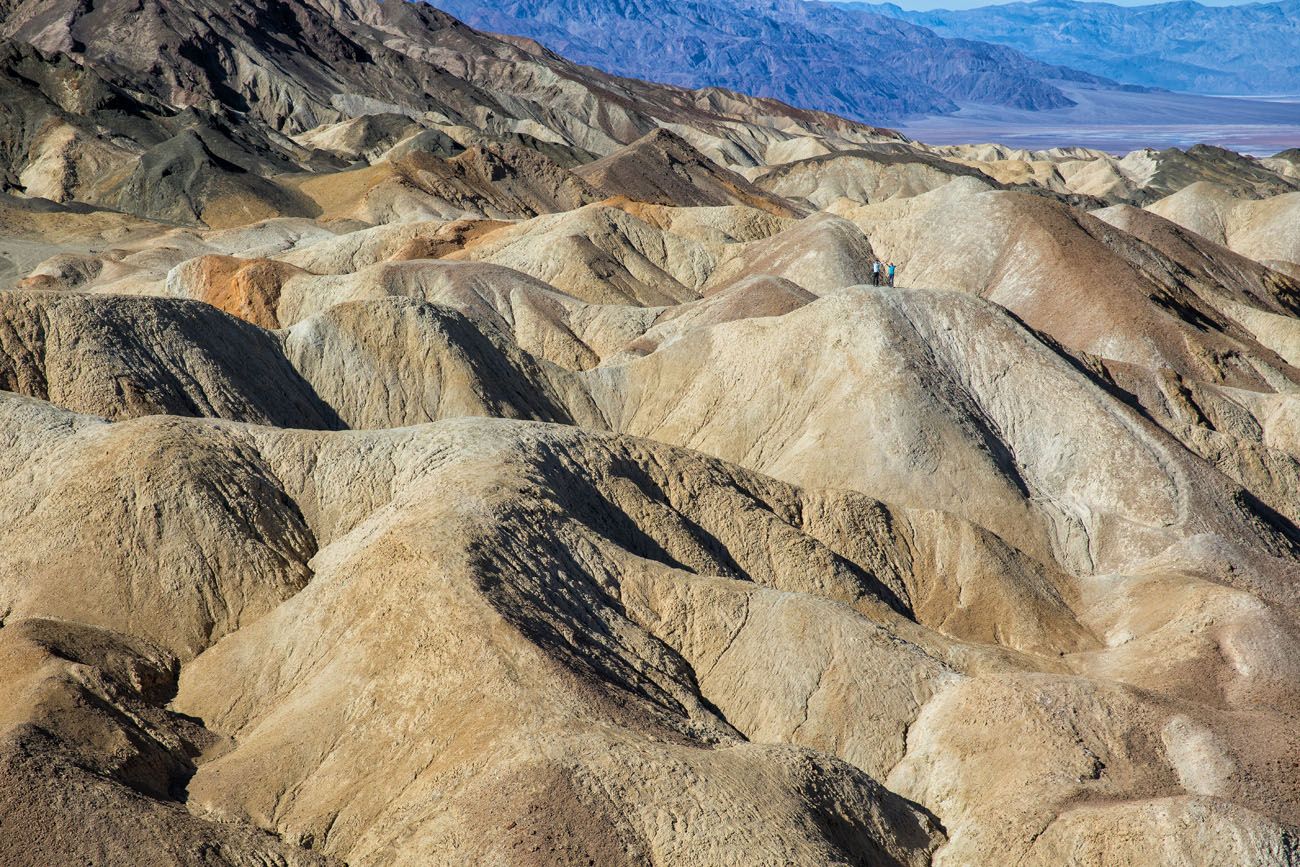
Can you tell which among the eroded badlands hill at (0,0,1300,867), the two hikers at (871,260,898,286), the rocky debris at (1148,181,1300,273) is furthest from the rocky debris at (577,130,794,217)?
the eroded badlands hill at (0,0,1300,867)

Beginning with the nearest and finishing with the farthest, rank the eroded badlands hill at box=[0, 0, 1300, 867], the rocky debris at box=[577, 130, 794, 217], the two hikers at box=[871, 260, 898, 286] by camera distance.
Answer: the eroded badlands hill at box=[0, 0, 1300, 867] < the two hikers at box=[871, 260, 898, 286] < the rocky debris at box=[577, 130, 794, 217]

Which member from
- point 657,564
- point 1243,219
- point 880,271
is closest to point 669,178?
point 1243,219

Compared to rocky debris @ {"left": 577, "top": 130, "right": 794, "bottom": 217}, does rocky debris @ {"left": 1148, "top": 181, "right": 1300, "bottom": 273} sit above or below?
above

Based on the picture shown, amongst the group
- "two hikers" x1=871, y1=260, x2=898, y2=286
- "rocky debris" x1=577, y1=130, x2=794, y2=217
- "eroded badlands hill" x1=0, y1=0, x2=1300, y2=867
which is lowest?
"rocky debris" x1=577, y1=130, x2=794, y2=217

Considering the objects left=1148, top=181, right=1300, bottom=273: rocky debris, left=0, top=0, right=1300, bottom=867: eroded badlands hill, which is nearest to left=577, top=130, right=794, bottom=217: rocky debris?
left=1148, top=181, right=1300, bottom=273: rocky debris

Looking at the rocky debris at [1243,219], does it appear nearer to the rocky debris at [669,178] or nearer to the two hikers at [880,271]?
the rocky debris at [669,178]

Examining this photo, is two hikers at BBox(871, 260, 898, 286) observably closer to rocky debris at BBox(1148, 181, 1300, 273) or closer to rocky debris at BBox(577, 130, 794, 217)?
rocky debris at BBox(1148, 181, 1300, 273)

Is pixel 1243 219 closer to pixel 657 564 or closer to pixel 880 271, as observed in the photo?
pixel 880 271

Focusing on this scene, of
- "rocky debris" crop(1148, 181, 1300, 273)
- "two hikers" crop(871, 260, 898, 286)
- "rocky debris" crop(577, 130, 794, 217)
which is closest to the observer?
"two hikers" crop(871, 260, 898, 286)

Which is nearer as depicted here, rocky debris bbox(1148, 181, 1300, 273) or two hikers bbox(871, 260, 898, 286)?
two hikers bbox(871, 260, 898, 286)
